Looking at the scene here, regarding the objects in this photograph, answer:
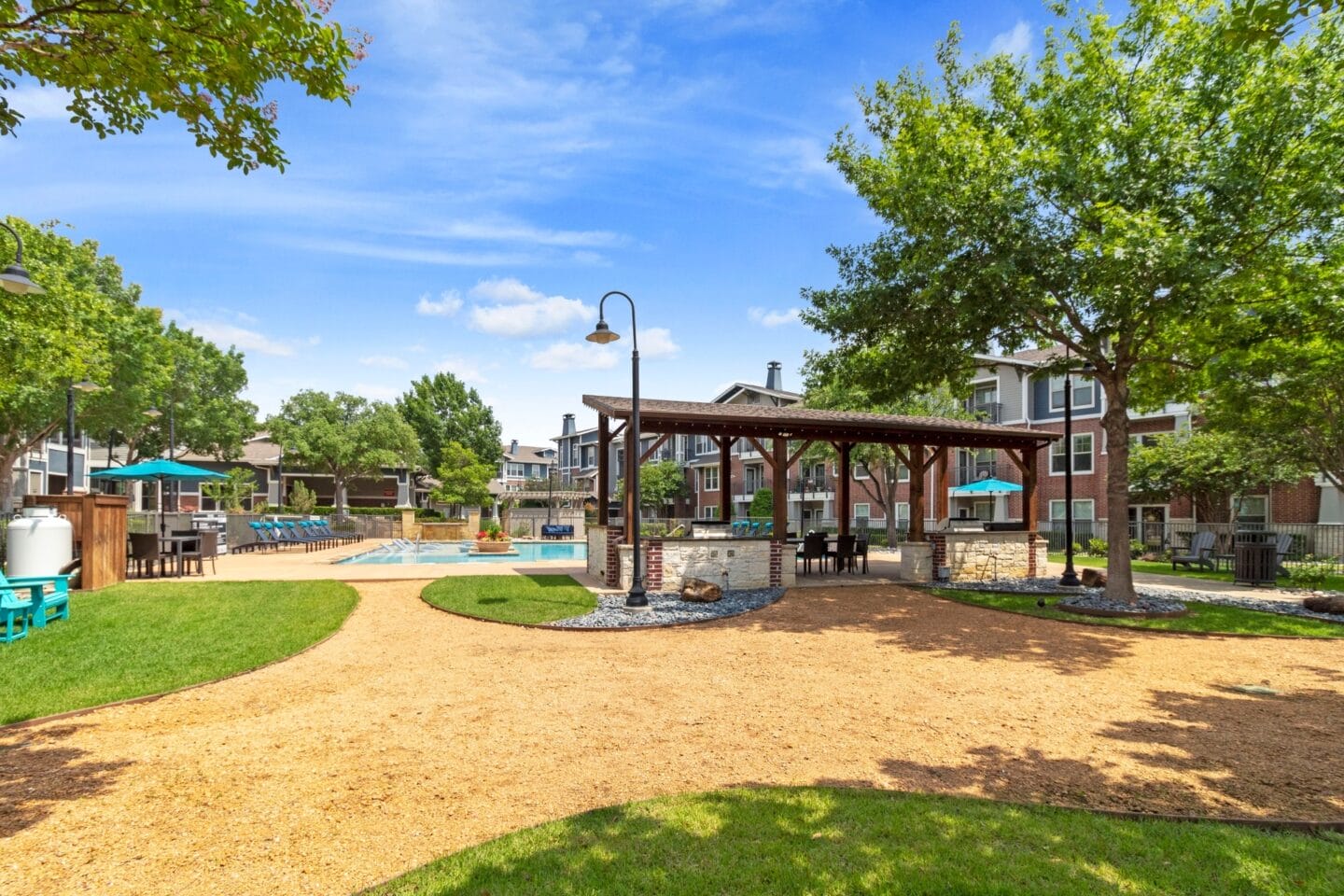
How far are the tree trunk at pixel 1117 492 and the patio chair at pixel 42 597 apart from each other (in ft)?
54.9

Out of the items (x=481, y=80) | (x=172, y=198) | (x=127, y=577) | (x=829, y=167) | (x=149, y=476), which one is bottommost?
(x=127, y=577)

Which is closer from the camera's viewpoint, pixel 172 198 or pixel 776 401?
pixel 172 198

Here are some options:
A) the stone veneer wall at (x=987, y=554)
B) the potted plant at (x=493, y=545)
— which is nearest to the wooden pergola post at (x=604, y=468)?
the stone veneer wall at (x=987, y=554)

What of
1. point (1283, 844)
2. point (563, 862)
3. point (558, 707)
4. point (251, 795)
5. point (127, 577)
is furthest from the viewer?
point (127, 577)

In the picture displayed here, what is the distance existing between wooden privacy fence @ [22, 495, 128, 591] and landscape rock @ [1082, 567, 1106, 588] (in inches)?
791

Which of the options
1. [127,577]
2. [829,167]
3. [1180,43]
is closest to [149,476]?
[127,577]

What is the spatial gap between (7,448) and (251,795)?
3361 centimetres

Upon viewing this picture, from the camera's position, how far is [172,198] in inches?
339

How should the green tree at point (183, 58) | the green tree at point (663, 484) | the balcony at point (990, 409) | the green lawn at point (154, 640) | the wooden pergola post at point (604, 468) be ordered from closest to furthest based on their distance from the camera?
the green tree at point (183, 58) → the green lawn at point (154, 640) → the wooden pergola post at point (604, 468) → the balcony at point (990, 409) → the green tree at point (663, 484)

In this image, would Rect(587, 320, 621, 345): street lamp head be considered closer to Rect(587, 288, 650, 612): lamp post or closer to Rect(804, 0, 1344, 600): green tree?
Rect(587, 288, 650, 612): lamp post

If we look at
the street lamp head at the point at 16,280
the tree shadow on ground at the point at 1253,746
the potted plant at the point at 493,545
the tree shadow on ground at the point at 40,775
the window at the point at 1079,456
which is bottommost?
the potted plant at the point at 493,545

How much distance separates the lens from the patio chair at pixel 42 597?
8.66 meters

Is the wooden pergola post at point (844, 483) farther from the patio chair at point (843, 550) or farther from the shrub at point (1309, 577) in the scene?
the shrub at point (1309, 577)

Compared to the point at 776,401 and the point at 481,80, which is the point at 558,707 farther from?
the point at 776,401
